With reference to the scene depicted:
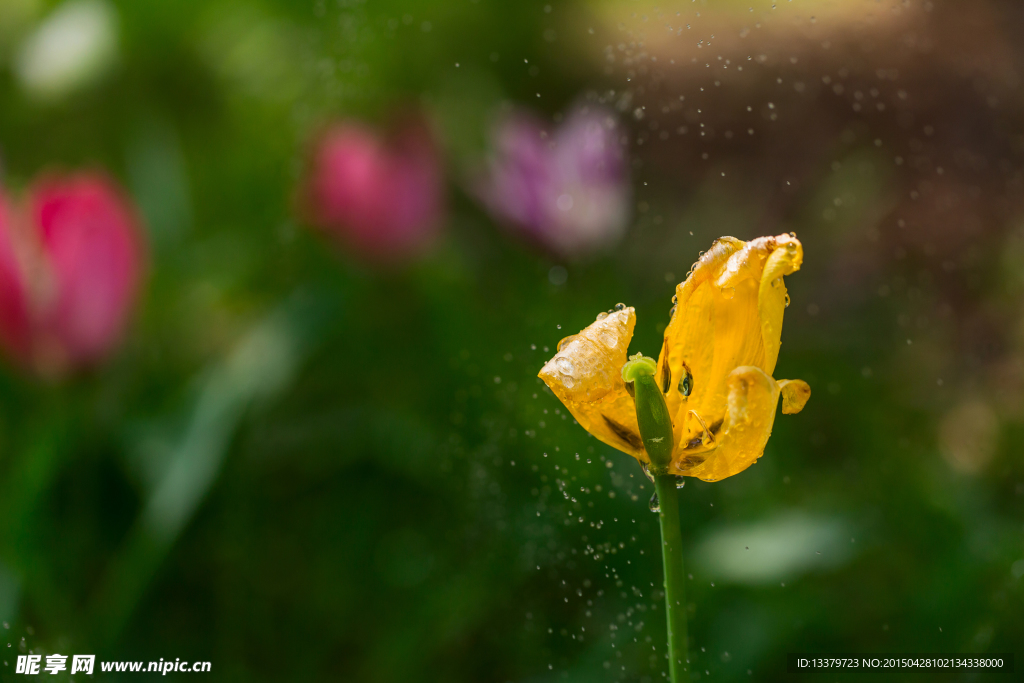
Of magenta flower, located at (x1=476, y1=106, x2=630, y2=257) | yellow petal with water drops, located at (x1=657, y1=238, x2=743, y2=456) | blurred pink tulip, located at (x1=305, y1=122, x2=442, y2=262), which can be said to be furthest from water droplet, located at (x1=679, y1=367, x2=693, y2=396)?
blurred pink tulip, located at (x1=305, y1=122, x2=442, y2=262)

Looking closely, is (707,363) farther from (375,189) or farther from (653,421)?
(375,189)

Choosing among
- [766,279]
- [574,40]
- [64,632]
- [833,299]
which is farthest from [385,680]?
[574,40]

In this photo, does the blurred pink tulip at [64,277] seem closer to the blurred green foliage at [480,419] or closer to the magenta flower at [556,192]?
the blurred green foliage at [480,419]

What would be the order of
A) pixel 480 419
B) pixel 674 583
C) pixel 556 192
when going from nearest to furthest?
1. pixel 674 583
2. pixel 480 419
3. pixel 556 192

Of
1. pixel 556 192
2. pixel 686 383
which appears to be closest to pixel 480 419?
pixel 556 192

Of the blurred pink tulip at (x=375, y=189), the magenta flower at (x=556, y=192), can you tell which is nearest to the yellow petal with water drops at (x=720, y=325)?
the magenta flower at (x=556, y=192)

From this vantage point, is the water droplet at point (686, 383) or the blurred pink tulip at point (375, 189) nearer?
the water droplet at point (686, 383)

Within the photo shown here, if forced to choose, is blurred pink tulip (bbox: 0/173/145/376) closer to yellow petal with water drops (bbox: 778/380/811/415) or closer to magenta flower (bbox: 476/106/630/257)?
magenta flower (bbox: 476/106/630/257)

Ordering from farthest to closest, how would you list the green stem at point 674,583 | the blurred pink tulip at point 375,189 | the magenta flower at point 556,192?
the blurred pink tulip at point 375,189 → the magenta flower at point 556,192 → the green stem at point 674,583
